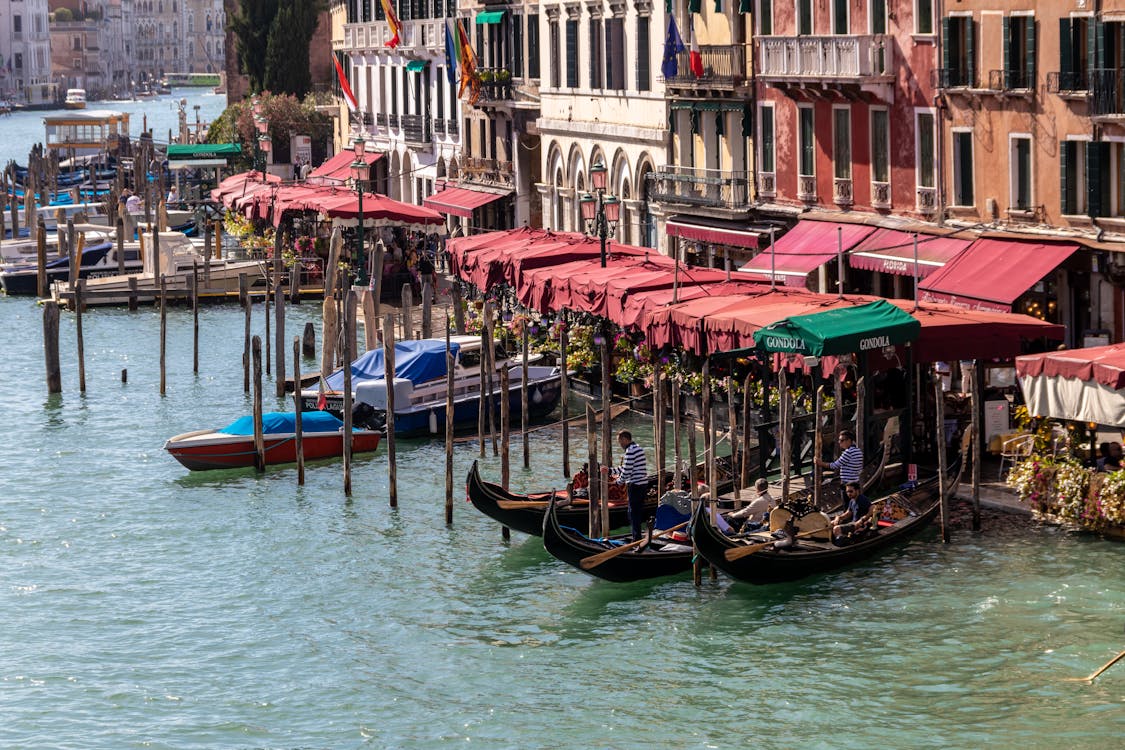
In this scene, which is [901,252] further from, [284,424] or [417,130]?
[417,130]

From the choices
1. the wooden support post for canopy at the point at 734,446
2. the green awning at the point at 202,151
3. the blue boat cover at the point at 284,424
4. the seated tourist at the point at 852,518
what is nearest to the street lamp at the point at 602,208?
the blue boat cover at the point at 284,424

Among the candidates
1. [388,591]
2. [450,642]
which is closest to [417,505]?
[388,591]

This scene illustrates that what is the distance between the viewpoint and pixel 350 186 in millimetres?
68938

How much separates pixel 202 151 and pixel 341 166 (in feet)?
58.6

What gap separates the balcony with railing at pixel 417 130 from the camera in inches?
2881

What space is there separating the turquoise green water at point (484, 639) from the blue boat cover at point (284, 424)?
241cm

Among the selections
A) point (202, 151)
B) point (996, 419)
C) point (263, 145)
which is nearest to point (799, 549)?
point (996, 419)

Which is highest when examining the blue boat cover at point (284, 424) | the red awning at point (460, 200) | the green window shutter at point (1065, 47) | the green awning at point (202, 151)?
the green window shutter at point (1065, 47)

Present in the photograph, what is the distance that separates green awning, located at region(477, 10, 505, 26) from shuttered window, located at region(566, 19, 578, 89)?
19.3 feet

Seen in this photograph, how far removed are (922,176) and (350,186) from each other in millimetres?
31266

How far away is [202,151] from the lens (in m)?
92.2

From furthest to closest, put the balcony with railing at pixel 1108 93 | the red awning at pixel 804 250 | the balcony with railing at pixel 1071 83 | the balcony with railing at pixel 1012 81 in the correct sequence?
the red awning at pixel 804 250 < the balcony with railing at pixel 1012 81 < the balcony with railing at pixel 1071 83 < the balcony with railing at pixel 1108 93

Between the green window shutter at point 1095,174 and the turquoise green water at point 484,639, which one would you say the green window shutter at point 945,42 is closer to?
the green window shutter at point 1095,174

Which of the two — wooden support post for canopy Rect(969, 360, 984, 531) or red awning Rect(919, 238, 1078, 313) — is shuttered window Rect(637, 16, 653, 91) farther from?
wooden support post for canopy Rect(969, 360, 984, 531)
